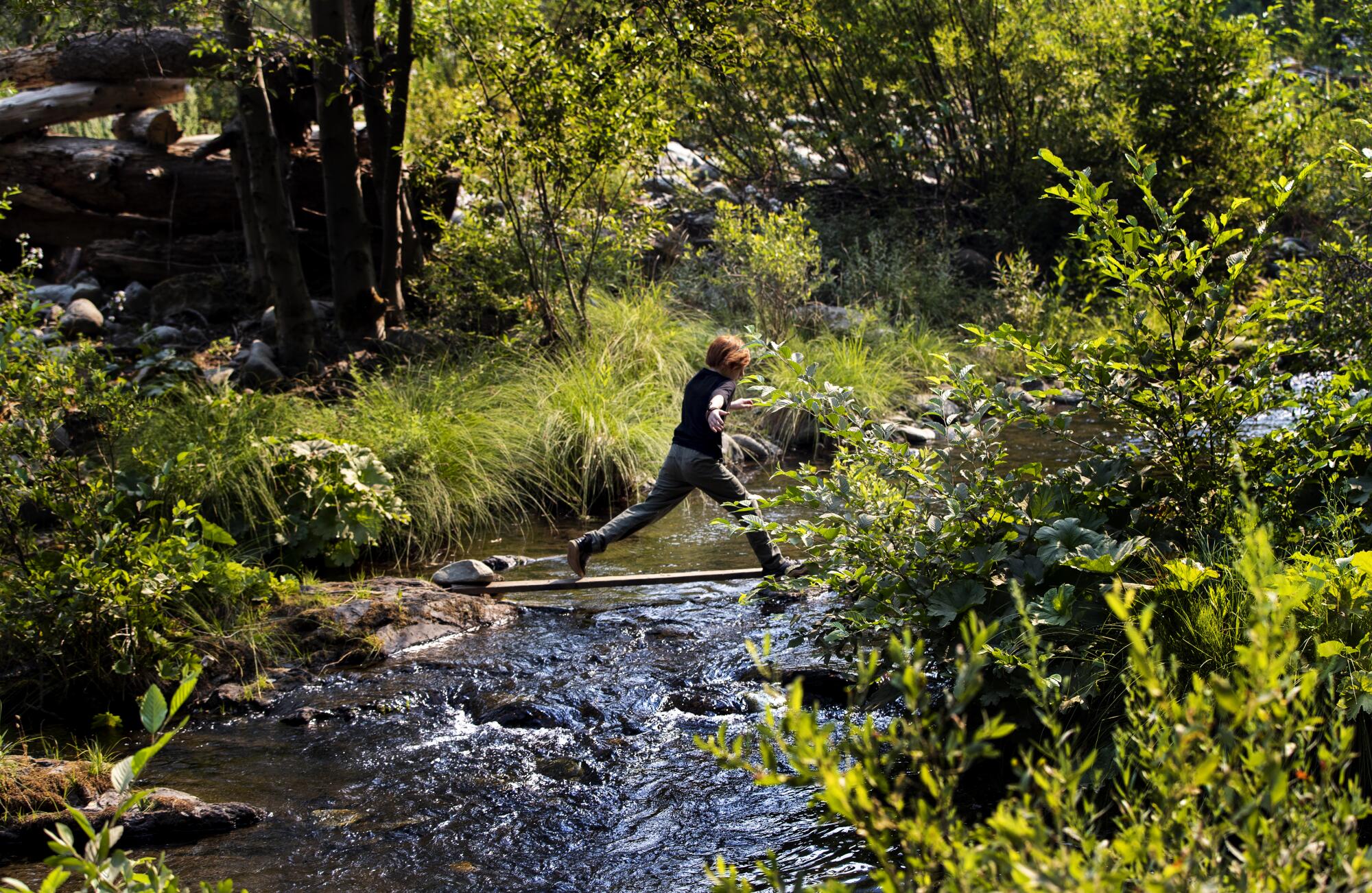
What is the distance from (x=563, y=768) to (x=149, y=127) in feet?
36.5

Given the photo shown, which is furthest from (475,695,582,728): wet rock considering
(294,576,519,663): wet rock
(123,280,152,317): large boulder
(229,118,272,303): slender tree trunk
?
(123,280,152,317): large boulder

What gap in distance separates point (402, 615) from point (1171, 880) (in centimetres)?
477

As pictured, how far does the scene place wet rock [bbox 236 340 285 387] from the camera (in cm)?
978

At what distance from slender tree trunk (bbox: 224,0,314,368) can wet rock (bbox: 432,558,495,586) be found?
13.8 ft

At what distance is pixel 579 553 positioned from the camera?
21.1 ft

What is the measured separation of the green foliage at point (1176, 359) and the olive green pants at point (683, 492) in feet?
8.49

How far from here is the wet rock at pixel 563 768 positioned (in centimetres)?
427

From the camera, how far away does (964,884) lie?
66.6 inches

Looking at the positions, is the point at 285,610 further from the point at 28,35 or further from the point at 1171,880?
the point at 28,35

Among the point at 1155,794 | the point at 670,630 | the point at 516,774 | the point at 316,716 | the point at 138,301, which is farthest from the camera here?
the point at 138,301

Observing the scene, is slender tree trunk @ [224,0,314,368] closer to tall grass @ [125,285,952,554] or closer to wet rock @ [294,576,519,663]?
tall grass @ [125,285,952,554]

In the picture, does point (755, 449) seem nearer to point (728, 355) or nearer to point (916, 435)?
point (916, 435)

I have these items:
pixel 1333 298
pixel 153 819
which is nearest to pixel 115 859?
pixel 153 819

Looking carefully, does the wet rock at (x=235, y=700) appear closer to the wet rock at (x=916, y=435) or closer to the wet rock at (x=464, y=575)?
the wet rock at (x=464, y=575)
